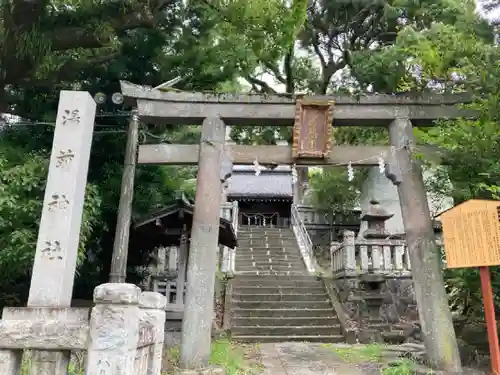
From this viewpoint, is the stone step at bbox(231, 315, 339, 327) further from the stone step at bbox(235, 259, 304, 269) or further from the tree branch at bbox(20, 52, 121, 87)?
the tree branch at bbox(20, 52, 121, 87)

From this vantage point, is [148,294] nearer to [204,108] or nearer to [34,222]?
[34,222]

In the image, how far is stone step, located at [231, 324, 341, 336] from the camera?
34.2 feet

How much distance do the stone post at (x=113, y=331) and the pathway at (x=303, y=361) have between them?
3828 millimetres

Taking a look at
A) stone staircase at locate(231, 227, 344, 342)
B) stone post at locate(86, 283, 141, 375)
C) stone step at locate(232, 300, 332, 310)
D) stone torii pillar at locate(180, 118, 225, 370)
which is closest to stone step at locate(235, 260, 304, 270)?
stone staircase at locate(231, 227, 344, 342)

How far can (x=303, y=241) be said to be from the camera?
1795 cm

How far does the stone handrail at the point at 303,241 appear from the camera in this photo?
15.8m

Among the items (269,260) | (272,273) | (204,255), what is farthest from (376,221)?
(204,255)

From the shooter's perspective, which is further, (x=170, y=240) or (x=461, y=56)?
(x=170, y=240)

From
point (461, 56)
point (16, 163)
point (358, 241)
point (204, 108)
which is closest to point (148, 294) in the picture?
point (204, 108)

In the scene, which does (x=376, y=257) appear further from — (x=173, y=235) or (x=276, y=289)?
(x=173, y=235)

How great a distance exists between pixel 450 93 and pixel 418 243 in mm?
2765

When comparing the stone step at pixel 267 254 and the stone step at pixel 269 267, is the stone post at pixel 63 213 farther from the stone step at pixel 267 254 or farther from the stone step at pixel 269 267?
the stone step at pixel 267 254

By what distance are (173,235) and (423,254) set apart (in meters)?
5.96

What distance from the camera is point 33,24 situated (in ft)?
26.7
